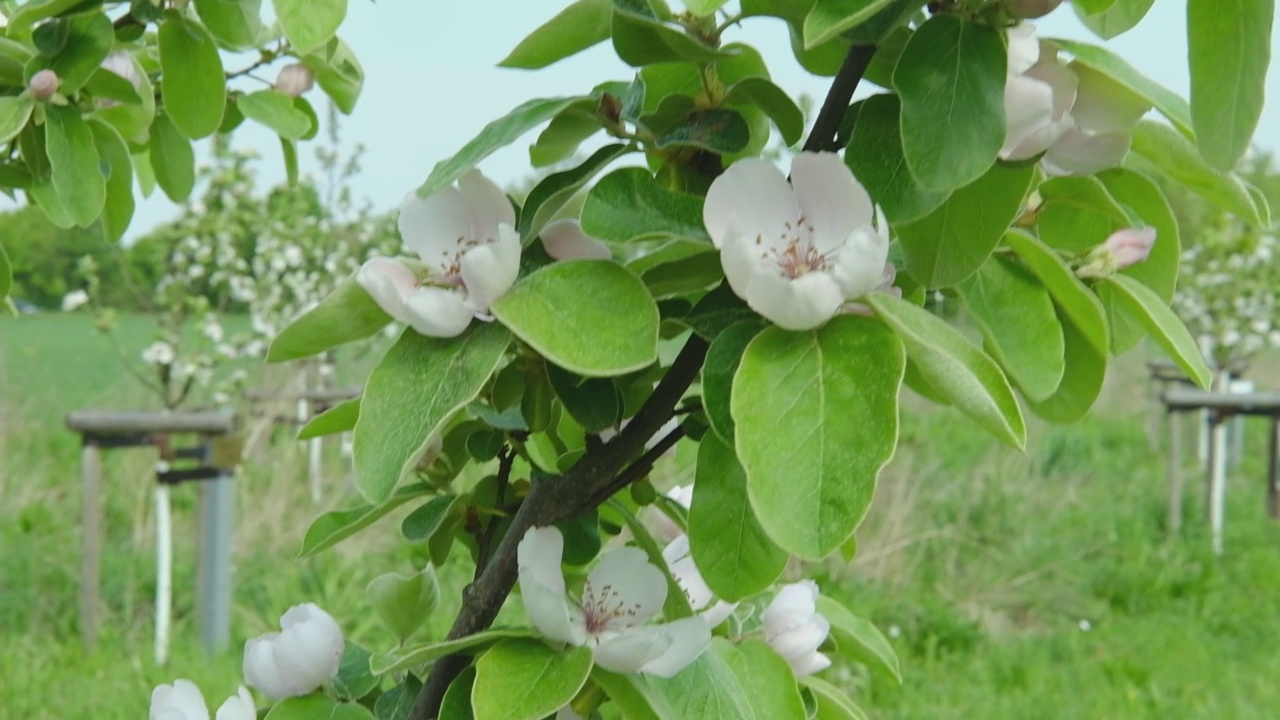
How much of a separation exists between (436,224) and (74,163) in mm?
576

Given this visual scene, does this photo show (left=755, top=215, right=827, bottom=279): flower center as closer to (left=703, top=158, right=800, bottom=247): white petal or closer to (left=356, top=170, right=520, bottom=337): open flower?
(left=703, top=158, right=800, bottom=247): white petal

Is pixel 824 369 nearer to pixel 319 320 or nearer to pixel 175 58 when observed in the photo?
pixel 319 320

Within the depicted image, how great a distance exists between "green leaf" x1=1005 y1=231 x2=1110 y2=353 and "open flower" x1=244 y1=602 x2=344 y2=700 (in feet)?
1.45

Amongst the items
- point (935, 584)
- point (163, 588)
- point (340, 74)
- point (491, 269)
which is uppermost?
point (491, 269)

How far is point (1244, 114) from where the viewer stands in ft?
1.74

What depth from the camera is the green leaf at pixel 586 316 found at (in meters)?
0.52

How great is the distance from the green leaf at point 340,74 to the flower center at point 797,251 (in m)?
0.86

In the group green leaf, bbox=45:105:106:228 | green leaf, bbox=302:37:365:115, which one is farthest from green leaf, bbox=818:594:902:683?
green leaf, bbox=302:37:365:115

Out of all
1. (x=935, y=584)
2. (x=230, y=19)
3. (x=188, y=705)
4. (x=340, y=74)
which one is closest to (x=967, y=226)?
(x=188, y=705)

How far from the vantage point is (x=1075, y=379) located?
71 centimetres

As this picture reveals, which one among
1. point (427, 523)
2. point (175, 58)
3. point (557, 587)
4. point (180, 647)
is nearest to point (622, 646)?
point (557, 587)

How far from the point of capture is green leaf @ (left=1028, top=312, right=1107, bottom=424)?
0.69 metres

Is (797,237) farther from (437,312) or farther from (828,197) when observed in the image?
(437,312)

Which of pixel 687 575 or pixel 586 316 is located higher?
pixel 586 316
